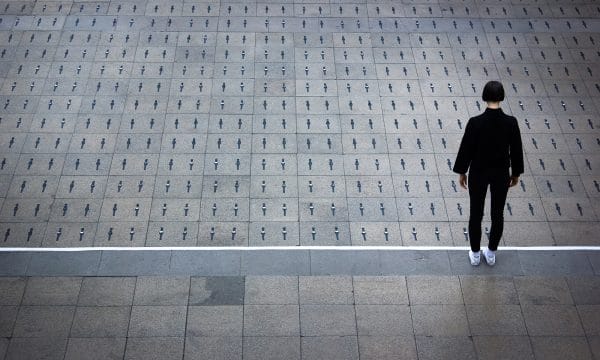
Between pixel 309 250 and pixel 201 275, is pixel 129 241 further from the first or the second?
pixel 309 250

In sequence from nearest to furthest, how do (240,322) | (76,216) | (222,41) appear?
(240,322), (76,216), (222,41)

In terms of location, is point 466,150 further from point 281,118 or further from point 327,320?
point 281,118

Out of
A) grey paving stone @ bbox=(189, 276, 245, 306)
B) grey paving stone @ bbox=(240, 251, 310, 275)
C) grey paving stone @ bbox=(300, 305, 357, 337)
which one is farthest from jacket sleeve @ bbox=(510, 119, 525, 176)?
grey paving stone @ bbox=(189, 276, 245, 306)

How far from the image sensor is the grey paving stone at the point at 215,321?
245 inches

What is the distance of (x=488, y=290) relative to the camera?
6703 millimetres

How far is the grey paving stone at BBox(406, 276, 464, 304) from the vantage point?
659 centimetres

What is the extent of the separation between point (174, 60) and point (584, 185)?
6438mm

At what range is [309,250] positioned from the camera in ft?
23.4

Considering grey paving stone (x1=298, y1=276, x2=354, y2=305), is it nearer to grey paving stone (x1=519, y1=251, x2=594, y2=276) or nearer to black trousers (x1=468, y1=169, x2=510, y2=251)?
black trousers (x1=468, y1=169, x2=510, y2=251)

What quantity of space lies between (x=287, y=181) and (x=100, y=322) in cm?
295

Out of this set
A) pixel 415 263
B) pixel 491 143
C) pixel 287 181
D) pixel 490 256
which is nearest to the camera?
pixel 491 143

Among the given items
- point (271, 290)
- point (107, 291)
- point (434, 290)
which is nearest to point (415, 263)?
point (434, 290)

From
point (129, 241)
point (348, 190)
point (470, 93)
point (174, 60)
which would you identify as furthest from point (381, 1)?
point (129, 241)

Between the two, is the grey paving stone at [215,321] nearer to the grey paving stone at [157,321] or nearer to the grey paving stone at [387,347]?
the grey paving stone at [157,321]
